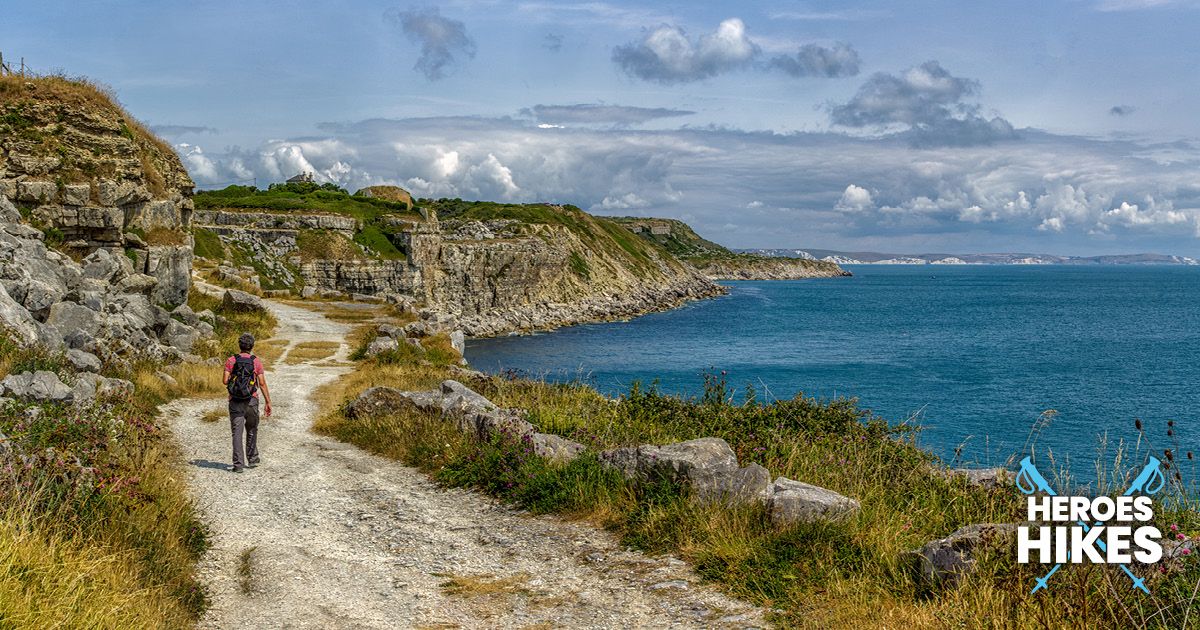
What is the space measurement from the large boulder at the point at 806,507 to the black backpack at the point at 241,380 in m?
8.79

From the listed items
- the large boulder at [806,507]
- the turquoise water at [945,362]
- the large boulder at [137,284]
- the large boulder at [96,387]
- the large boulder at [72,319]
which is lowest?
the turquoise water at [945,362]

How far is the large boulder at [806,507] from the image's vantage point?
8.27 meters

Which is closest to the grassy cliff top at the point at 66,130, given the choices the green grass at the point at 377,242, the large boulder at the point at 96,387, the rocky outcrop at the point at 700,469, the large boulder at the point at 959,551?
the large boulder at the point at 96,387

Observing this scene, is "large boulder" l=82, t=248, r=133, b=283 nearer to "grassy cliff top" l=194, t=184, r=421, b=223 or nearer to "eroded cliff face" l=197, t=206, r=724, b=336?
"eroded cliff face" l=197, t=206, r=724, b=336

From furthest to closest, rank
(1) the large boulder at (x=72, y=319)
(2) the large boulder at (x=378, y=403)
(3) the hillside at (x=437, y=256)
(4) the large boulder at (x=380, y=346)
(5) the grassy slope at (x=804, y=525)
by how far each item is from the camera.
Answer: (3) the hillside at (x=437, y=256) < (4) the large boulder at (x=380, y=346) < (1) the large boulder at (x=72, y=319) < (2) the large boulder at (x=378, y=403) < (5) the grassy slope at (x=804, y=525)

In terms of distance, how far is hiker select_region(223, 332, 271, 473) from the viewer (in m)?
12.8

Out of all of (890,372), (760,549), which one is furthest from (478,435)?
(890,372)

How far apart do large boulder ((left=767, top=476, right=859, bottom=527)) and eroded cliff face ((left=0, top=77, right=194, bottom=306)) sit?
23879 millimetres

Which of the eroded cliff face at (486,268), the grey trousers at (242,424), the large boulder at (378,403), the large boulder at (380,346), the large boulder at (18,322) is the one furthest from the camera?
the eroded cliff face at (486,268)

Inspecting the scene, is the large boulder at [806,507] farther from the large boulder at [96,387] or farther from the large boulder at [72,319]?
the large boulder at [72,319]

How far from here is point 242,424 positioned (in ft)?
42.1

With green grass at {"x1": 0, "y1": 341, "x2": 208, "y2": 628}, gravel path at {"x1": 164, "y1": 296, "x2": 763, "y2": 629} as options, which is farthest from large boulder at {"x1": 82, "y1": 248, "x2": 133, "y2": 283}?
green grass at {"x1": 0, "y1": 341, "x2": 208, "y2": 628}

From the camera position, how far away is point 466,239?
100m

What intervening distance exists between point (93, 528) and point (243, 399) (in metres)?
5.93
